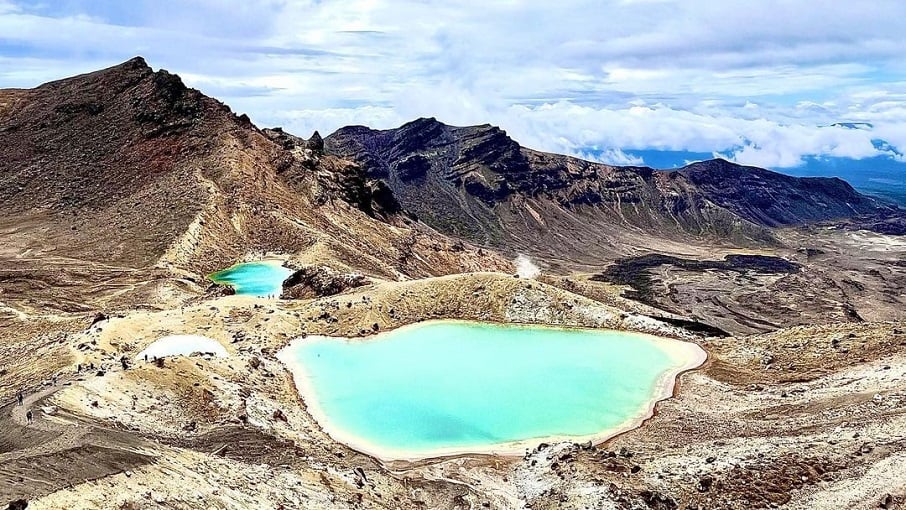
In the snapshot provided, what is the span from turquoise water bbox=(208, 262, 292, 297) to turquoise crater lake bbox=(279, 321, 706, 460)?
2565 centimetres

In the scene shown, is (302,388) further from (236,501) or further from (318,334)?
(236,501)

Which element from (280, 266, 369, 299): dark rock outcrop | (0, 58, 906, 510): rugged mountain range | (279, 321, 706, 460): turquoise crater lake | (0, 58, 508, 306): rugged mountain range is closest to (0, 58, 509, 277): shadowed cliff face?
(0, 58, 508, 306): rugged mountain range

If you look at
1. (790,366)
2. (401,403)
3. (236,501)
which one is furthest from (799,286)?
(236,501)

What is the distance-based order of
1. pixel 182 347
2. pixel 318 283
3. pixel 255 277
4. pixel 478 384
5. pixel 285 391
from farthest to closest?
1. pixel 255 277
2. pixel 318 283
3. pixel 478 384
4. pixel 182 347
5. pixel 285 391

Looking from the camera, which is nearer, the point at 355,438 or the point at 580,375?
the point at 355,438

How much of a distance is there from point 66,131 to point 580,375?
346 feet

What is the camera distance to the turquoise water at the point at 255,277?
71000 millimetres

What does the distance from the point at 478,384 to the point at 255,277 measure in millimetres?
43431

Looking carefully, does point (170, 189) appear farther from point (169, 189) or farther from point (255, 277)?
point (255, 277)

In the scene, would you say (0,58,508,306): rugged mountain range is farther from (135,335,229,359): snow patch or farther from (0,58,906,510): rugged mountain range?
(135,335,229,359): snow patch

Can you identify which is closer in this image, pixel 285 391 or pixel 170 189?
pixel 285 391

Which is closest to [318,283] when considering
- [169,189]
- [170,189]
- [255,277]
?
[255,277]

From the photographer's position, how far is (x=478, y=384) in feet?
138

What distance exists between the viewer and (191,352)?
3953 cm
